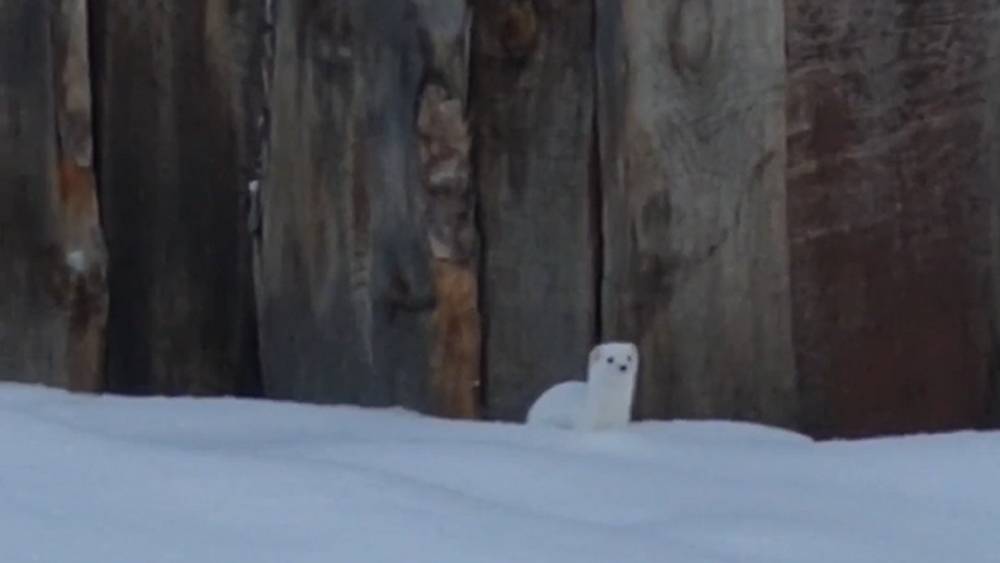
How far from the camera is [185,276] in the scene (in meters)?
4.60

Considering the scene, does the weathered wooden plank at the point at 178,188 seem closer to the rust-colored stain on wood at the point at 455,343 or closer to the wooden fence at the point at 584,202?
the wooden fence at the point at 584,202

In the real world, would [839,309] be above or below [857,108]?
below

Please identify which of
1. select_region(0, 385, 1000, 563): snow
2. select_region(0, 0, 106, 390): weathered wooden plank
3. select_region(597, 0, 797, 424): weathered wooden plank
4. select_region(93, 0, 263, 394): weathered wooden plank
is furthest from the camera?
select_region(93, 0, 263, 394): weathered wooden plank

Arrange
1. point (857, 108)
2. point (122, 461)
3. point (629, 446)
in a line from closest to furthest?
1. point (122, 461)
2. point (629, 446)
3. point (857, 108)

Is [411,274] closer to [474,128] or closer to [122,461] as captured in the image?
[474,128]

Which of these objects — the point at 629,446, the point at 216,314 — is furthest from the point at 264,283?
the point at 629,446

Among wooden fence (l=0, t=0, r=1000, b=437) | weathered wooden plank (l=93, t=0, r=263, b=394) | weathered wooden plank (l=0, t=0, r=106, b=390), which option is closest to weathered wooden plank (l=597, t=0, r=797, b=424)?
wooden fence (l=0, t=0, r=1000, b=437)

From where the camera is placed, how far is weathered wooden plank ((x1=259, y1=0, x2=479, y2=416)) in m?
4.32

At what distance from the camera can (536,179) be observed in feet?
14.4

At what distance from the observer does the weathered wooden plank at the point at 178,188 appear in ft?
14.9

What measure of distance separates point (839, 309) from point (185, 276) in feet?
3.93

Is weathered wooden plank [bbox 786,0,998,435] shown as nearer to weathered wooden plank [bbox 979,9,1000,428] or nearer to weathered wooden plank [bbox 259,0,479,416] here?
weathered wooden plank [bbox 979,9,1000,428]

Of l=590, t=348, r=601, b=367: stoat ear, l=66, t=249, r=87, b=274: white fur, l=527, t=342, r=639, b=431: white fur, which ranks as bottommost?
l=527, t=342, r=639, b=431: white fur

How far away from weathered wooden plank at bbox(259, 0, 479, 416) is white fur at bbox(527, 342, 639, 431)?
0.25 m
